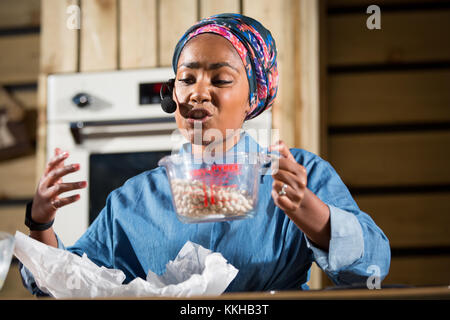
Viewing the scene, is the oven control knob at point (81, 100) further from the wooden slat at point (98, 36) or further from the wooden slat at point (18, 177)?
the wooden slat at point (18, 177)

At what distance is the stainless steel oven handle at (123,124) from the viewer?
55.0 inches

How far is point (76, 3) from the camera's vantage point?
1.54 m

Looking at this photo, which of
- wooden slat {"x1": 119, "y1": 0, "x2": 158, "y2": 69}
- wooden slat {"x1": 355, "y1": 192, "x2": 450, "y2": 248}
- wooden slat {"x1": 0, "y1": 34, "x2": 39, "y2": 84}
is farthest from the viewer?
wooden slat {"x1": 0, "y1": 34, "x2": 39, "y2": 84}

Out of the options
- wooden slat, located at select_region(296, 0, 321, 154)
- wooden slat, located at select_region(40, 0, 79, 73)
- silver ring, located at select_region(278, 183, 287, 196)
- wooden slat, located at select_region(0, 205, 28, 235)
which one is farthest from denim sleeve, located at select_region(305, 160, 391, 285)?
wooden slat, located at select_region(0, 205, 28, 235)

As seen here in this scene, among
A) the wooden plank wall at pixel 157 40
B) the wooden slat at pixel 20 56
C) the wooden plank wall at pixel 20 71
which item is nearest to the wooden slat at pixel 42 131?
the wooden plank wall at pixel 157 40

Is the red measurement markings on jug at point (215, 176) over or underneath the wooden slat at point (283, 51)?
underneath

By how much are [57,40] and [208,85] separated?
0.87 m

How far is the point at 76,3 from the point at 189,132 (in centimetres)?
90

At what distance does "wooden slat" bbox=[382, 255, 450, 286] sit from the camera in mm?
1582

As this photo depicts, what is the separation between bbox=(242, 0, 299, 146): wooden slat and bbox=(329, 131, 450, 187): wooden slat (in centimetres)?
36

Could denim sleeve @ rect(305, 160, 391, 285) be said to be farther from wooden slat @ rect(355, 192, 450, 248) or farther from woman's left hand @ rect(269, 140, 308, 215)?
wooden slat @ rect(355, 192, 450, 248)

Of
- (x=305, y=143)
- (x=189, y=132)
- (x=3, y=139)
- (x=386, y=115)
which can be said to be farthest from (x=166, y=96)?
(x=3, y=139)

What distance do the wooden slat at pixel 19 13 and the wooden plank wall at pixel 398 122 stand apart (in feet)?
3.86
